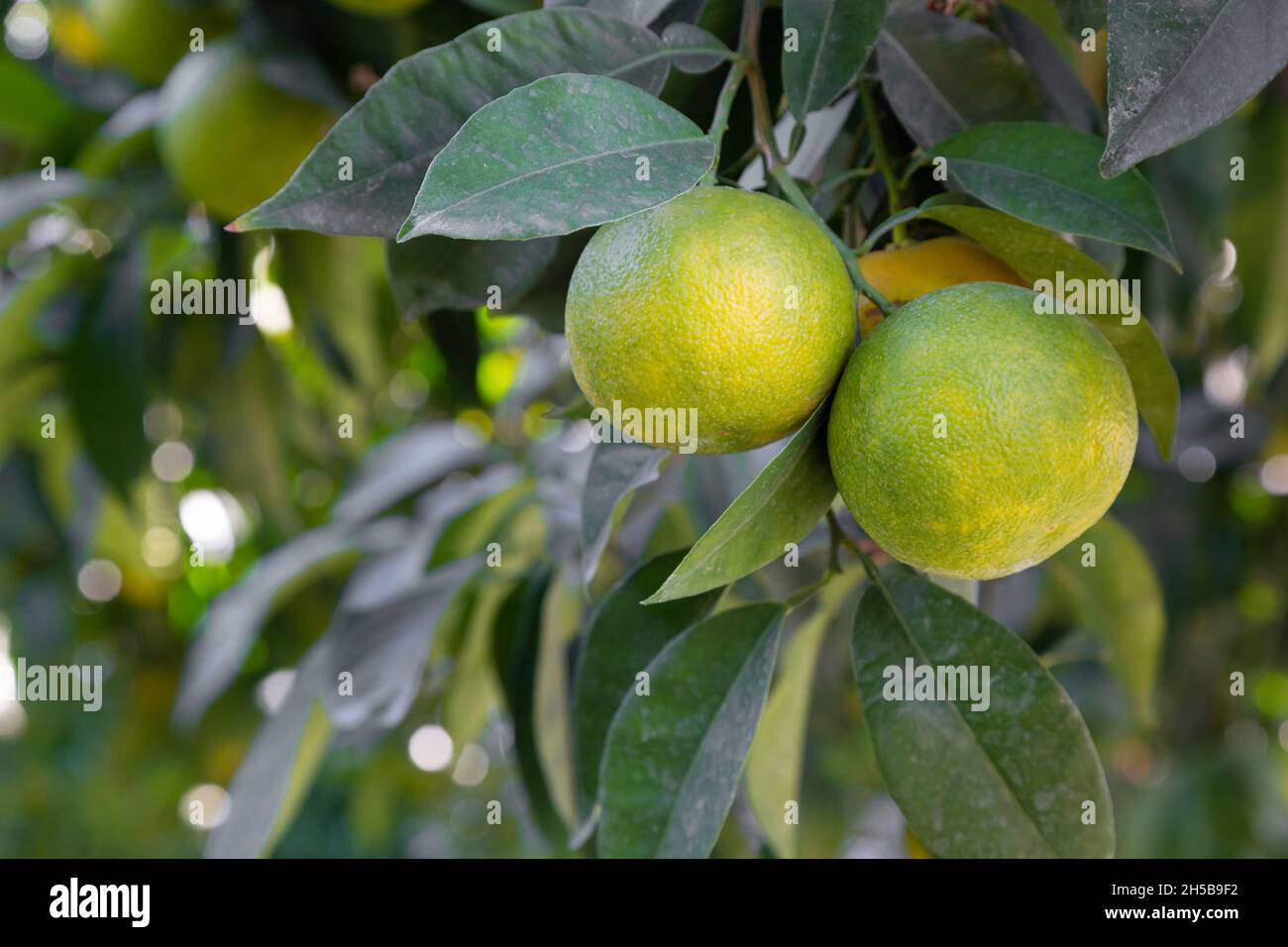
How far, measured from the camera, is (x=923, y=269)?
536 millimetres

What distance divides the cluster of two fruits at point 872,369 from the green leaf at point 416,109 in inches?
3.9

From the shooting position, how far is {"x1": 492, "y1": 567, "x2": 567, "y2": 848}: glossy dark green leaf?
A: 98cm

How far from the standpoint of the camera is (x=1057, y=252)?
0.51 metres

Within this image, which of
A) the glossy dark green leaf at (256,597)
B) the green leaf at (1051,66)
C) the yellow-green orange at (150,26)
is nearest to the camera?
the green leaf at (1051,66)

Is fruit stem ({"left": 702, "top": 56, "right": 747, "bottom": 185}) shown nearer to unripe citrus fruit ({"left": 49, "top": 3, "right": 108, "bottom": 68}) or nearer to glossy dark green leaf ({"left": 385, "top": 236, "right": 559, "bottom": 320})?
glossy dark green leaf ({"left": 385, "top": 236, "right": 559, "bottom": 320})

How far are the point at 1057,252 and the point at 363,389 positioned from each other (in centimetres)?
98

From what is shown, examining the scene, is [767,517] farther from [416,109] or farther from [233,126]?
[233,126]

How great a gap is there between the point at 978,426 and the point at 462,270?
11.9 inches

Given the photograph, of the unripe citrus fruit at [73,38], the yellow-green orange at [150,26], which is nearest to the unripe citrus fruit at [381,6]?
the yellow-green orange at [150,26]

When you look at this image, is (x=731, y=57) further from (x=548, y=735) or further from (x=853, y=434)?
(x=548, y=735)

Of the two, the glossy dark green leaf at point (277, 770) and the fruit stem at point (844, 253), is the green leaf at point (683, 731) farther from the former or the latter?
the glossy dark green leaf at point (277, 770)

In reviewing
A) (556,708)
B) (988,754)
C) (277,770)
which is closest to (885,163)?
(988,754)

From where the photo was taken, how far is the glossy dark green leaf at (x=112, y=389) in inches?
39.8

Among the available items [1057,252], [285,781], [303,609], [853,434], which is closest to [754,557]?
[853,434]
